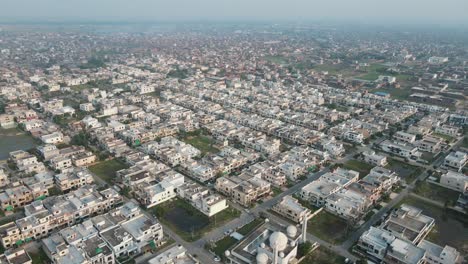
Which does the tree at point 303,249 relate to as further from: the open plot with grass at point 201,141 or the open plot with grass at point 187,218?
the open plot with grass at point 201,141

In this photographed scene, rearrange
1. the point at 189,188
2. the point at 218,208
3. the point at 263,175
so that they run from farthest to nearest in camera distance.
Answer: the point at 263,175, the point at 189,188, the point at 218,208

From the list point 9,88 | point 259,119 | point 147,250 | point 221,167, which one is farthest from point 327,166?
point 9,88

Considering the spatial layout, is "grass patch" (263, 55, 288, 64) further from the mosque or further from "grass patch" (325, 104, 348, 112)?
the mosque

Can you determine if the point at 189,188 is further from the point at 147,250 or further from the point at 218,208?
the point at 147,250

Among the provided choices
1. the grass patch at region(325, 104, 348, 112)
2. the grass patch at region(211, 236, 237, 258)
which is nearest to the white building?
the grass patch at region(325, 104, 348, 112)

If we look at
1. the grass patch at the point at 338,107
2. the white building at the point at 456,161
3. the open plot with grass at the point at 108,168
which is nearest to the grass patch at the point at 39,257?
the open plot with grass at the point at 108,168

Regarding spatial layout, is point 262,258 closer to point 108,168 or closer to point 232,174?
point 232,174
